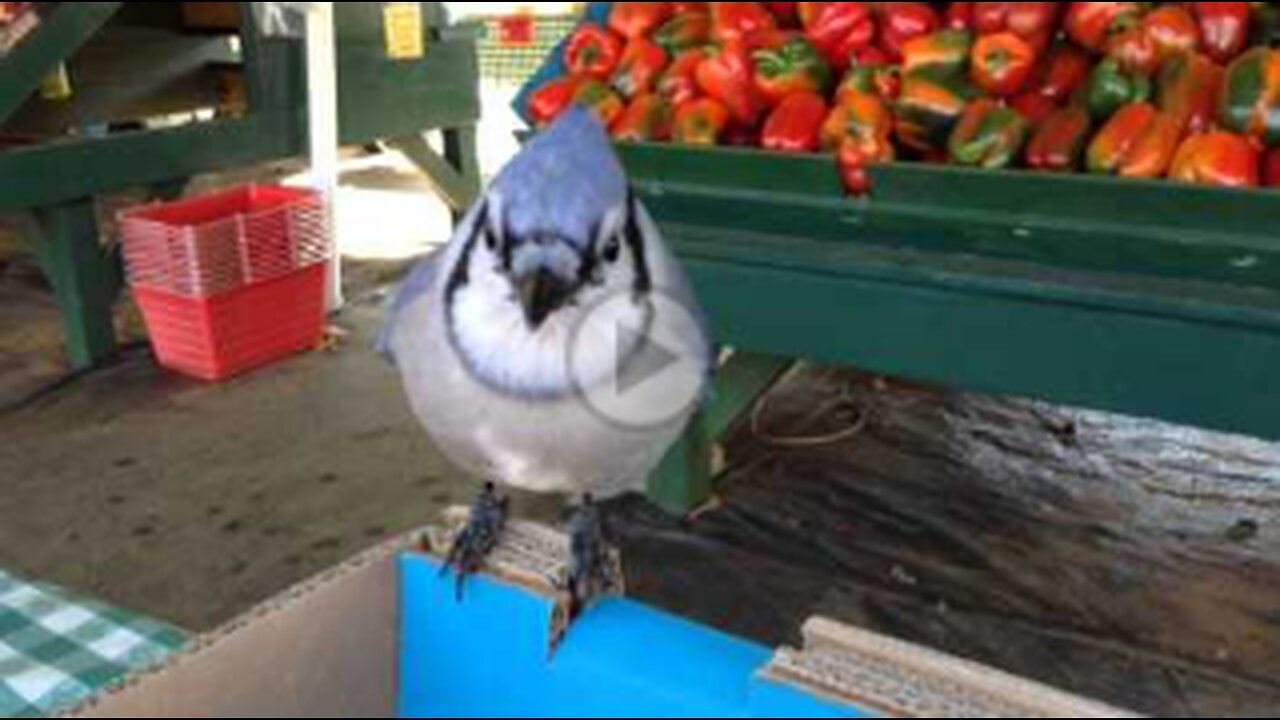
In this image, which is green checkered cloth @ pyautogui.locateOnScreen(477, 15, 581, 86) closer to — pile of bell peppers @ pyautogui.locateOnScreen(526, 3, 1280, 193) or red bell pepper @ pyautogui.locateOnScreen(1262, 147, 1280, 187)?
pile of bell peppers @ pyautogui.locateOnScreen(526, 3, 1280, 193)

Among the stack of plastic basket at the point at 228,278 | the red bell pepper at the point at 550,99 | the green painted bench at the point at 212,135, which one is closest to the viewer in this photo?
the red bell pepper at the point at 550,99

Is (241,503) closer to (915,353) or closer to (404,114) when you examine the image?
(915,353)

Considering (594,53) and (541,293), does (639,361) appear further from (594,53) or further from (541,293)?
(594,53)

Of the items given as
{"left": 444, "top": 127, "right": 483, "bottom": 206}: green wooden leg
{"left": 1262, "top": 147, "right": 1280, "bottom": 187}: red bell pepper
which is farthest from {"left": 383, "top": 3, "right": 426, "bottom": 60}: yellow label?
{"left": 1262, "top": 147, "right": 1280, "bottom": 187}: red bell pepper

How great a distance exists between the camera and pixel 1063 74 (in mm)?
2561

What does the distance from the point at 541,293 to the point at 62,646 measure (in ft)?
2.53

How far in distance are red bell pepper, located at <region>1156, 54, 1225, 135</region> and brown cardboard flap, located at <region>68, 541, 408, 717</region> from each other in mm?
1812

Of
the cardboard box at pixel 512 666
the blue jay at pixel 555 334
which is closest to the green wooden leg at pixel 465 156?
the blue jay at pixel 555 334

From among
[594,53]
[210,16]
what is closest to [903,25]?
[594,53]

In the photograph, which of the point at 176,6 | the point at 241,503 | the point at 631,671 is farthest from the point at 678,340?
the point at 176,6

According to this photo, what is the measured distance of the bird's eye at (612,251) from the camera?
1114 mm

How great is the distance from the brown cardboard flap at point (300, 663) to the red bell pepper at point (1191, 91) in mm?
1812

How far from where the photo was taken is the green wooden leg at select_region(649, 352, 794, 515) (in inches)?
114

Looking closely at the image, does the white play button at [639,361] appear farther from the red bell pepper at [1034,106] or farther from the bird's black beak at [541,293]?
the red bell pepper at [1034,106]
